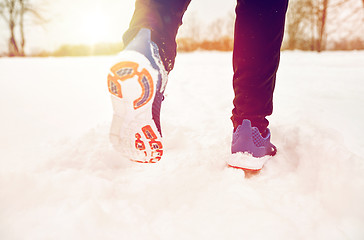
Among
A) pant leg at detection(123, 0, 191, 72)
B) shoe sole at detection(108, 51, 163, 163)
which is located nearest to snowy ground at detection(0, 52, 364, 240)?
shoe sole at detection(108, 51, 163, 163)

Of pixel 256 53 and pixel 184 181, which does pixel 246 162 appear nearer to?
pixel 184 181

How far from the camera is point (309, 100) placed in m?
1.52

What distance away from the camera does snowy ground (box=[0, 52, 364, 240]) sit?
711 mm

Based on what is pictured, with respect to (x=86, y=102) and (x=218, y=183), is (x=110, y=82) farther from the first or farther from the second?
(x=86, y=102)

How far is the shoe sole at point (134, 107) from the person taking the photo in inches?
26.9

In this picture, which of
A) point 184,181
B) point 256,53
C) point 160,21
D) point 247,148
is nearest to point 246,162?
point 247,148

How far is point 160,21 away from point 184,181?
555 millimetres

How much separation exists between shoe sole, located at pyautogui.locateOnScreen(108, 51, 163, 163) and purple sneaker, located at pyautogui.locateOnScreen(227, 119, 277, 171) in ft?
1.06

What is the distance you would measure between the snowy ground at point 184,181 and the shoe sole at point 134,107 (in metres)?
0.17

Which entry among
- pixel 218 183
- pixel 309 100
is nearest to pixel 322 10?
pixel 309 100

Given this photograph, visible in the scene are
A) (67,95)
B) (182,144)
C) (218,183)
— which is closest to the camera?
(218,183)

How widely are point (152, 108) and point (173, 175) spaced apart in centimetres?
31

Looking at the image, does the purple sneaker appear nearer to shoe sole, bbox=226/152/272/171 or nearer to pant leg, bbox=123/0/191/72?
shoe sole, bbox=226/152/272/171

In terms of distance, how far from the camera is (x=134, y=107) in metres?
0.74
